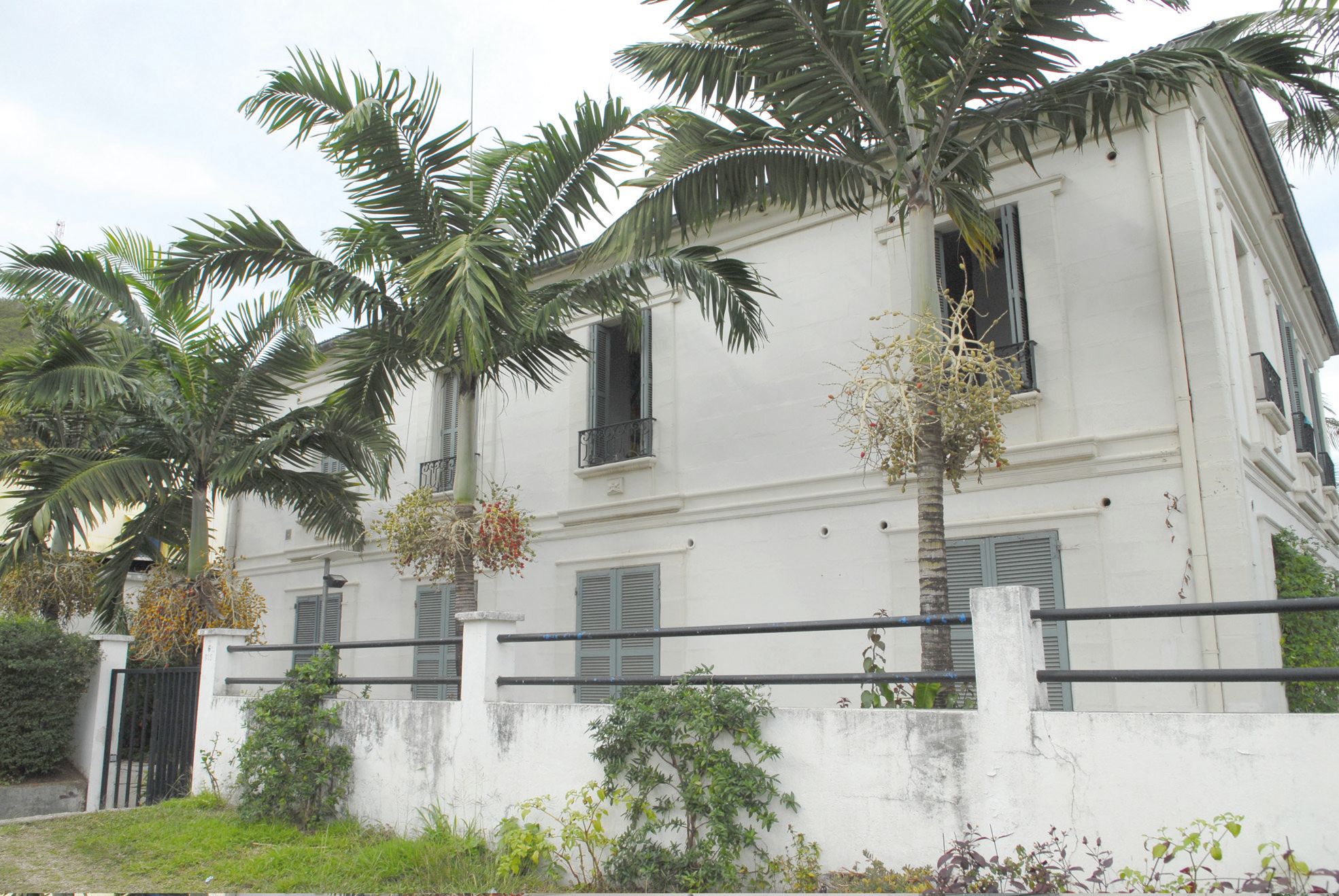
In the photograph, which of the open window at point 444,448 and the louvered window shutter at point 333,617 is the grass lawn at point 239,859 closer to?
the open window at point 444,448

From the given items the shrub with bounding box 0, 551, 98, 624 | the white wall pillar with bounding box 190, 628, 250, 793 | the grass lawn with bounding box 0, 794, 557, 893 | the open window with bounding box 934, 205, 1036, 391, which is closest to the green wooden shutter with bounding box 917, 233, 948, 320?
the open window with bounding box 934, 205, 1036, 391

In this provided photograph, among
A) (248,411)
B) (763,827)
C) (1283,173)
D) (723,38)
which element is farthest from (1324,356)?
(248,411)

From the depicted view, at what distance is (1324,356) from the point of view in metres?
16.3

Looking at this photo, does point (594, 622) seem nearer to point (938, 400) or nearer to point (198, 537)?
point (198, 537)

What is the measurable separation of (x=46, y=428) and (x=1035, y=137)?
551 inches

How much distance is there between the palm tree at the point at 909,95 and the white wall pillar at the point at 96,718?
7.67 metres

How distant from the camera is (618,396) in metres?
→ 13.2

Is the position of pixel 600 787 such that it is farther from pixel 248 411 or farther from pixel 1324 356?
pixel 1324 356

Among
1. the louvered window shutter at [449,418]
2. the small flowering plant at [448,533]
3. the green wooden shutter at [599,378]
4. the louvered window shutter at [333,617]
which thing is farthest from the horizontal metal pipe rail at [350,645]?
the louvered window shutter at [333,617]

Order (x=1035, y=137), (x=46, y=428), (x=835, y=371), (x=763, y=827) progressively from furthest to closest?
(x=46, y=428)
(x=835, y=371)
(x=1035, y=137)
(x=763, y=827)

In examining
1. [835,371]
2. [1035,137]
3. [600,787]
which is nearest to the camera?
[600,787]

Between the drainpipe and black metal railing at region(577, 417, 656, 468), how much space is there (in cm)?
567

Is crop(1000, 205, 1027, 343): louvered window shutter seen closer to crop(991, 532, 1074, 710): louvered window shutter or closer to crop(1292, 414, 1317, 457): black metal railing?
crop(991, 532, 1074, 710): louvered window shutter

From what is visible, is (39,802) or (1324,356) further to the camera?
(1324,356)
